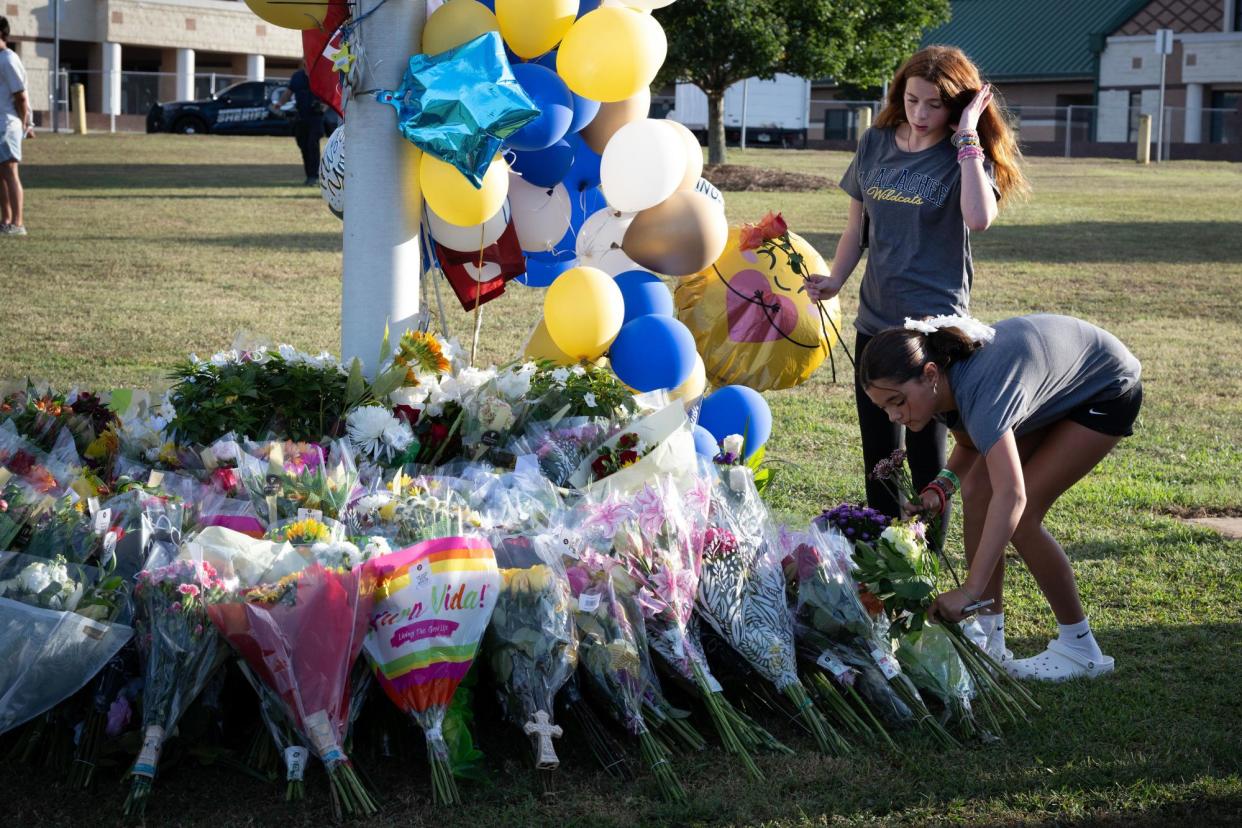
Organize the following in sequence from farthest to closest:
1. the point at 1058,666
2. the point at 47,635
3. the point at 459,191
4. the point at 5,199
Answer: the point at 5,199
the point at 459,191
the point at 1058,666
the point at 47,635

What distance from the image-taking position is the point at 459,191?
4.27m

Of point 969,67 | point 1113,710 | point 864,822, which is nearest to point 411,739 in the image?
point 864,822

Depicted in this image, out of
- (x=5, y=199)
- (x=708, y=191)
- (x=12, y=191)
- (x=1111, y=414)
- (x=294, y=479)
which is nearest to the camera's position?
(x=294, y=479)

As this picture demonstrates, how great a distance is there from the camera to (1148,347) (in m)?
8.90

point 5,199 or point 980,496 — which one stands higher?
point 5,199

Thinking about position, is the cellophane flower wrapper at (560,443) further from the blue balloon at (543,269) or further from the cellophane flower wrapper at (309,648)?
the blue balloon at (543,269)

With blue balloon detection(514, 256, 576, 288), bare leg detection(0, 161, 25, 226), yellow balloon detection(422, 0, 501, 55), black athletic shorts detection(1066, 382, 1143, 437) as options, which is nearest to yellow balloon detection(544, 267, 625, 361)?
blue balloon detection(514, 256, 576, 288)

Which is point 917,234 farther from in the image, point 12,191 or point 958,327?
point 12,191

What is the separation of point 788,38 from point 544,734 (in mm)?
18411

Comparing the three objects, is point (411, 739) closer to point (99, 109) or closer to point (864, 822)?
point (864, 822)

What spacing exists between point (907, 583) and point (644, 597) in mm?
674

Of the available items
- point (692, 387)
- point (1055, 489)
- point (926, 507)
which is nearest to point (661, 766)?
point (926, 507)

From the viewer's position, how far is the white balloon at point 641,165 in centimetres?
458

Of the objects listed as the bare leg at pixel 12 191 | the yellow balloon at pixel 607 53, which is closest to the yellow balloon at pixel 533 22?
the yellow balloon at pixel 607 53
